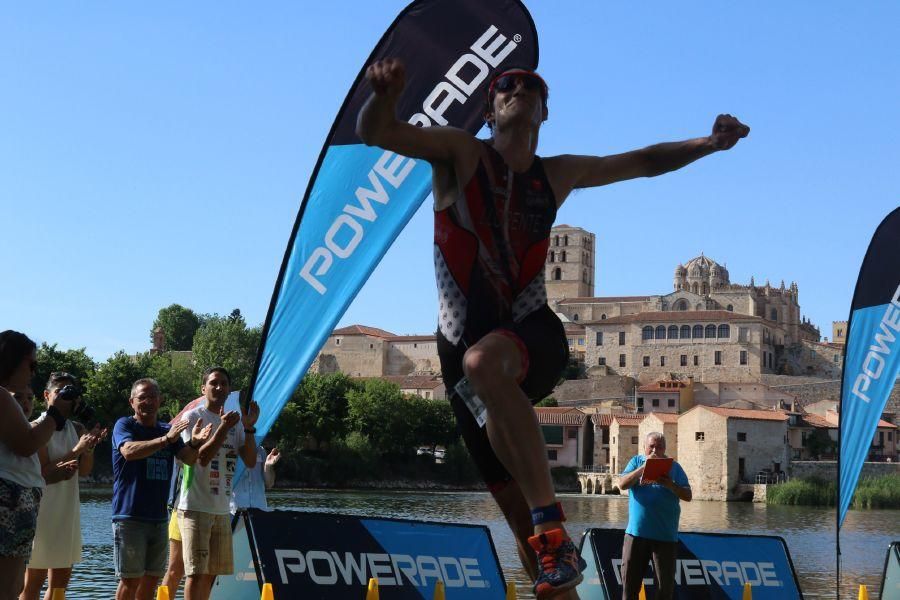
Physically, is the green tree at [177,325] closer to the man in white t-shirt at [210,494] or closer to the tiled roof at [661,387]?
the tiled roof at [661,387]

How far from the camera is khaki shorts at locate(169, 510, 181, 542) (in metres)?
8.52

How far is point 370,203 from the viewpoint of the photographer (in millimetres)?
7250

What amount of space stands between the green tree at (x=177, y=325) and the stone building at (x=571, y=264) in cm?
4914

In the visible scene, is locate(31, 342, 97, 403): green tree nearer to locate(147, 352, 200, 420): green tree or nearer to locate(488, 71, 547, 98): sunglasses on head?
locate(147, 352, 200, 420): green tree

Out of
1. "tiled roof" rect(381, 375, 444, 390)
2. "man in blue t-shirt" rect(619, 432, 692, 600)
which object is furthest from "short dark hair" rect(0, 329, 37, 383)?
"tiled roof" rect(381, 375, 444, 390)

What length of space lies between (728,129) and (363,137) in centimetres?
123

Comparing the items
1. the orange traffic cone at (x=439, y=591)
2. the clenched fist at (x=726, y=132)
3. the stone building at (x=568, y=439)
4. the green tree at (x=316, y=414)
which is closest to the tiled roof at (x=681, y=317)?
the stone building at (x=568, y=439)

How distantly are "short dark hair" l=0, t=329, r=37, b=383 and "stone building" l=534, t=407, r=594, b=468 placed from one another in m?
103

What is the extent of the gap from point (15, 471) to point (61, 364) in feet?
233

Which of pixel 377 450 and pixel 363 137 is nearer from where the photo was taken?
pixel 363 137

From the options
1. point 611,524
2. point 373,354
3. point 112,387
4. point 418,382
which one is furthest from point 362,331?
point 611,524

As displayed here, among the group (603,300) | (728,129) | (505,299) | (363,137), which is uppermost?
(603,300)

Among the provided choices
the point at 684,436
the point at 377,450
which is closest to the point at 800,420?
the point at 684,436

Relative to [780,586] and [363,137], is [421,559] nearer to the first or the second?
[780,586]
